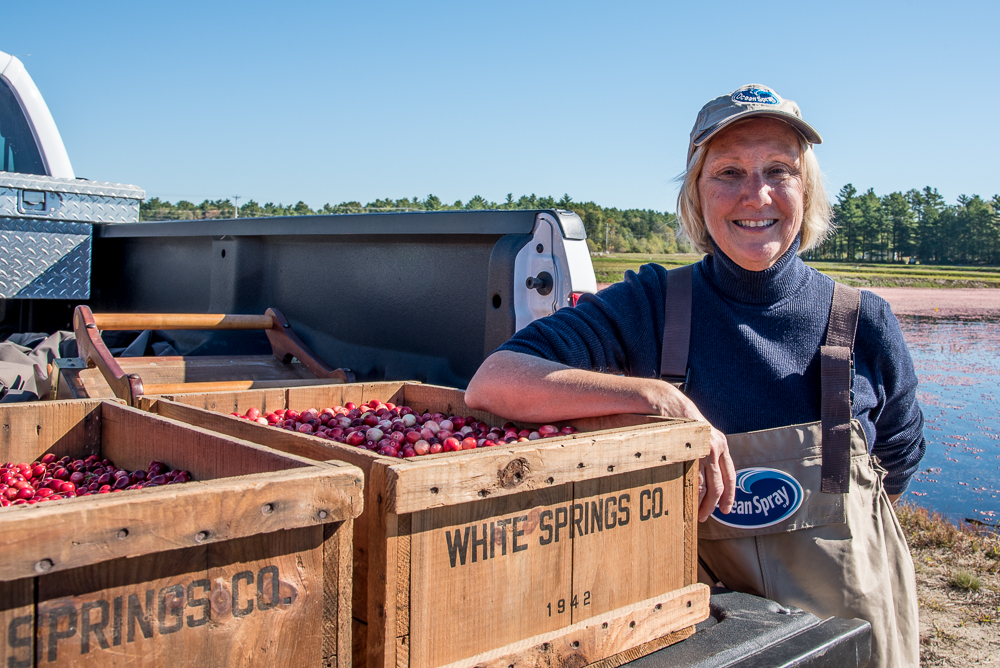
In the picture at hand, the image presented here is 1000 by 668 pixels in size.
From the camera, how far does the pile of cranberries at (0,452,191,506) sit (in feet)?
5.95

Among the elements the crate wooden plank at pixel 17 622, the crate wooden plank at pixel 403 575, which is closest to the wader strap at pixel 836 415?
the crate wooden plank at pixel 403 575

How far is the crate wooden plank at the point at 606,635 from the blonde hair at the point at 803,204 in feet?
4.08

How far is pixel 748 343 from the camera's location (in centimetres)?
234

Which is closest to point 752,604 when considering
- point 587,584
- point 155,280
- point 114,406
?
point 587,584

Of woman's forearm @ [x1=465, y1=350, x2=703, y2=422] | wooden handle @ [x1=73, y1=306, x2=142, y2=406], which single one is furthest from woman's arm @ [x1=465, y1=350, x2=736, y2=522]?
wooden handle @ [x1=73, y1=306, x2=142, y2=406]

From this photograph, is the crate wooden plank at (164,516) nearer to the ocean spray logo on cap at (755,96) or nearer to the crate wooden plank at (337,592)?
the crate wooden plank at (337,592)

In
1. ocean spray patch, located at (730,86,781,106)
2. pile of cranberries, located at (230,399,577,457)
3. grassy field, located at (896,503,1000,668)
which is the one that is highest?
ocean spray patch, located at (730,86,781,106)

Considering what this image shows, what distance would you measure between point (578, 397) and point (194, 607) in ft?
3.75

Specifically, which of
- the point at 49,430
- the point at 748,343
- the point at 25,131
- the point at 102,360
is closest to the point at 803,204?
the point at 748,343

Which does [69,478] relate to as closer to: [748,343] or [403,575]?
[403,575]

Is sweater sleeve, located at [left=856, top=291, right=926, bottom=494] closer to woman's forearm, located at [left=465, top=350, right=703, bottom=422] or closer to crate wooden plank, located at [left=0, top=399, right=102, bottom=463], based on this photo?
woman's forearm, located at [left=465, top=350, right=703, bottom=422]

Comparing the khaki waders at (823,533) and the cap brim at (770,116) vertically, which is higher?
the cap brim at (770,116)

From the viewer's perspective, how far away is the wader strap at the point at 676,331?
7.78 feet

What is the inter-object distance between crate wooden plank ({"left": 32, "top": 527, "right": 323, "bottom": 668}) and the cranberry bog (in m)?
0.14
